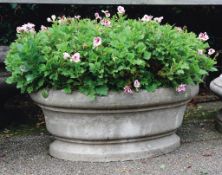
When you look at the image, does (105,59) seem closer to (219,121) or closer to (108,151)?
(108,151)

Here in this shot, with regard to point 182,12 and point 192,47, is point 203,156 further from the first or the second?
point 182,12

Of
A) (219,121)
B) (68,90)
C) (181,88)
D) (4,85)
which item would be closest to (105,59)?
(68,90)

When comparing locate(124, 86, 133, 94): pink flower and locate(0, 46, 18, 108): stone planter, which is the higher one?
locate(124, 86, 133, 94): pink flower

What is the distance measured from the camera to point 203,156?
4.26 metres

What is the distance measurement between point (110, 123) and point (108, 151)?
9.1 inches

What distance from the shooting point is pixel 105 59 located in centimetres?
388

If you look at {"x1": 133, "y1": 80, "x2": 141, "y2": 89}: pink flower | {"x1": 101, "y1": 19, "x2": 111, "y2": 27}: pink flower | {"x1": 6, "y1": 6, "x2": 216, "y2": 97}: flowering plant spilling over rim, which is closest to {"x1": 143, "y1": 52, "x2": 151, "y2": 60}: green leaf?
{"x1": 6, "y1": 6, "x2": 216, "y2": 97}: flowering plant spilling over rim

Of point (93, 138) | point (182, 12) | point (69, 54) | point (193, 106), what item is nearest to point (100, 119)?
point (93, 138)

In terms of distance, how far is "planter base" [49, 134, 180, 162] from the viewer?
161 inches

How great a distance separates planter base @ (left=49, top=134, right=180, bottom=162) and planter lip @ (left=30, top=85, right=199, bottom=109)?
35 cm

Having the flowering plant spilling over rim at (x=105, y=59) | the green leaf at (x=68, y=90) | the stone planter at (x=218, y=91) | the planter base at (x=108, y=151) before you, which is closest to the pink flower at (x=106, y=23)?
the flowering plant spilling over rim at (x=105, y=59)

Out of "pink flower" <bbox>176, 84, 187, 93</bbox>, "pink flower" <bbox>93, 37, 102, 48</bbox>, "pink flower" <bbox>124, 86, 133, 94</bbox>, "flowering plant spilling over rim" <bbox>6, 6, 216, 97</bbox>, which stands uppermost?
"pink flower" <bbox>93, 37, 102, 48</bbox>

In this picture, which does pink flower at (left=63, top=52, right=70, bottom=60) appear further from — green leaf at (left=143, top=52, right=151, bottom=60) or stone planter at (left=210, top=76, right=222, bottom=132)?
stone planter at (left=210, top=76, right=222, bottom=132)

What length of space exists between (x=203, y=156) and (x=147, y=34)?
1.09m
